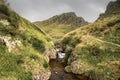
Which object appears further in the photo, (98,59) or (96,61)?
(98,59)

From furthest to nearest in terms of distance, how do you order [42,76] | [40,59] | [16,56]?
[40,59] → [42,76] → [16,56]

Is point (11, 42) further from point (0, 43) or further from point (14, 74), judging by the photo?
point (14, 74)

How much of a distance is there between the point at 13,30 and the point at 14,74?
2152 cm

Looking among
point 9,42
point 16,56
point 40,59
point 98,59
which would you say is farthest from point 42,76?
point 98,59

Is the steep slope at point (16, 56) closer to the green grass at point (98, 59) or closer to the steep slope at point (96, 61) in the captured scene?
the steep slope at point (96, 61)

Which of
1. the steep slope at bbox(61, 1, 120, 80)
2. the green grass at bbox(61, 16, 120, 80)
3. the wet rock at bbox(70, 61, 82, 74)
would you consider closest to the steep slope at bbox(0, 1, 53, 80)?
the wet rock at bbox(70, 61, 82, 74)

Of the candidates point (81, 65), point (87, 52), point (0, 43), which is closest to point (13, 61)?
point (0, 43)

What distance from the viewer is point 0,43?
57.8 meters

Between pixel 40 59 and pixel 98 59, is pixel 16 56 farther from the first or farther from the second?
pixel 98 59

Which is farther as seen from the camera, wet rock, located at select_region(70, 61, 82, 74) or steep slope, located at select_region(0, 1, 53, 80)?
wet rock, located at select_region(70, 61, 82, 74)

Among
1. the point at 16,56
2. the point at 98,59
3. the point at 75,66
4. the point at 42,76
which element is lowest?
the point at 75,66

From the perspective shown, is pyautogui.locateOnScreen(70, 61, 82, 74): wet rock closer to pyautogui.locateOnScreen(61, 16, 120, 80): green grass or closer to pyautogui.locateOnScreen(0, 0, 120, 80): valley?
pyautogui.locateOnScreen(0, 0, 120, 80): valley

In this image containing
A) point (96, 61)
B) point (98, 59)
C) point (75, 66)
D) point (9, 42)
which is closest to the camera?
point (9, 42)

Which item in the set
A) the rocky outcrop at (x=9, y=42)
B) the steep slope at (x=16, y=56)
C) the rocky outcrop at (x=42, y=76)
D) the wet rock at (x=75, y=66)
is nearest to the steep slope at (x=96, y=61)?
the wet rock at (x=75, y=66)
